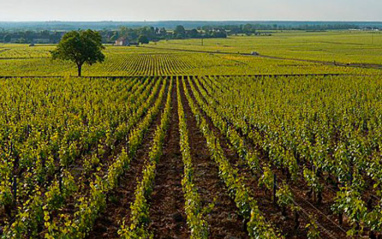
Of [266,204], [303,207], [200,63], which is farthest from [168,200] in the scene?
[200,63]

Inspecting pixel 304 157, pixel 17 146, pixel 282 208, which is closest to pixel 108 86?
pixel 17 146

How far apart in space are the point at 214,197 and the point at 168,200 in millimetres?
1567

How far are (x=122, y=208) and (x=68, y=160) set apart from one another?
4620mm

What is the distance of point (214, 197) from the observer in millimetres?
13312

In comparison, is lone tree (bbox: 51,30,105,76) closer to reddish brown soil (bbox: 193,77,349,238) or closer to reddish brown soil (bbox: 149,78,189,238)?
reddish brown soil (bbox: 149,78,189,238)

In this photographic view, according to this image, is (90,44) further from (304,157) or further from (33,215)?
(33,215)

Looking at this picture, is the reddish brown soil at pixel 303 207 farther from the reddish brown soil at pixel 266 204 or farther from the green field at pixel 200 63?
the green field at pixel 200 63

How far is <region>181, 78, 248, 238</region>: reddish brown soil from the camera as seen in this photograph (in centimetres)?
1108

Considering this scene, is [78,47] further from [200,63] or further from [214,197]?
[214,197]

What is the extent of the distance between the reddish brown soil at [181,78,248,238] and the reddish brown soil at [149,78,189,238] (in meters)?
0.73

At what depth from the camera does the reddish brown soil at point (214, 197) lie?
436 inches

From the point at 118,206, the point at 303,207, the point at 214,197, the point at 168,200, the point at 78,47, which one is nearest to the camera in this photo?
the point at 303,207

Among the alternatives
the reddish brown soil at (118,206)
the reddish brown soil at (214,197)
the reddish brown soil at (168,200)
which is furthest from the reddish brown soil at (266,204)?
the reddish brown soil at (118,206)

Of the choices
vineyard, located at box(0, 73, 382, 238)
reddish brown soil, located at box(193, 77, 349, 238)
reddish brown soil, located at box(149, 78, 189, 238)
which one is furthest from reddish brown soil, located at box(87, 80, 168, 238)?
reddish brown soil, located at box(193, 77, 349, 238)
